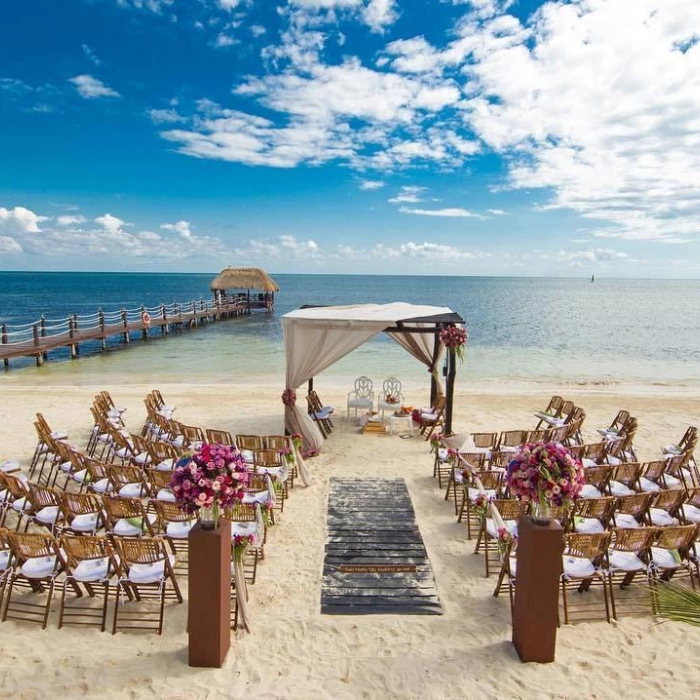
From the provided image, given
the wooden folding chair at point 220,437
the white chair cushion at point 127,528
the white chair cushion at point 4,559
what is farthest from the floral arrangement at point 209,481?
the wooden folding chair at point 220,437

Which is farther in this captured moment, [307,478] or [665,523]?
[307,478]

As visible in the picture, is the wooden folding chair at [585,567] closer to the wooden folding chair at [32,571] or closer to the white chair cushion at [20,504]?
the wooden folding chair at [32,571]

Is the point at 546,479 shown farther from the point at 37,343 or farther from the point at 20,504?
the point at 37,343

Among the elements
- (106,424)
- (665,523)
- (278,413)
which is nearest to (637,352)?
(278,413)

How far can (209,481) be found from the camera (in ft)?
12.7

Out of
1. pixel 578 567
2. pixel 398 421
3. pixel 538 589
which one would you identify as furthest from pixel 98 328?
pixel 538 589

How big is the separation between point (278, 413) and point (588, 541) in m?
8.88

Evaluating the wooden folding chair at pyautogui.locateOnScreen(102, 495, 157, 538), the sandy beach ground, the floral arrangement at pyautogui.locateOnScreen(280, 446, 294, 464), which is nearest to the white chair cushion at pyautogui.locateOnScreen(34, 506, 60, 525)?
the wooden folding chair at pyautogui.locateOnScreen(102, 495, 157, 538)

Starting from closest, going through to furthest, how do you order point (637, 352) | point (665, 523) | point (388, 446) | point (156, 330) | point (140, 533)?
1. point (140, 533)
2. point (665, 523)
3. point (388, 446)
4. point (637, 352)
5. point (156, 330)

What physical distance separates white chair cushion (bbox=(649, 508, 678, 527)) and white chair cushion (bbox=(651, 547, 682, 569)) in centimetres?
91

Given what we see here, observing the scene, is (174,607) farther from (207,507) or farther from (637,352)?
(637,352)

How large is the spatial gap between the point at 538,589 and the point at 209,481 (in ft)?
8.28

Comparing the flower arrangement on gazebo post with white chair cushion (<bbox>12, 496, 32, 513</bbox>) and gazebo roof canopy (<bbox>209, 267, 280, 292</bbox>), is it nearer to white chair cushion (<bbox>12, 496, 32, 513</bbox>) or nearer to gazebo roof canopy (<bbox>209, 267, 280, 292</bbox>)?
white chair cushion (<bbox>12, 496, 32, 513</bbox>)

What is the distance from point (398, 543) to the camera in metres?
5.88
